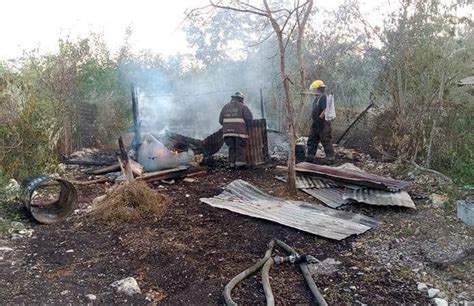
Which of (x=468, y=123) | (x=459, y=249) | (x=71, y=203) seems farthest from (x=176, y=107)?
Result: (x=459, y=249)

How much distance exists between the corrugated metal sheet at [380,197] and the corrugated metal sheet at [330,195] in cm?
8

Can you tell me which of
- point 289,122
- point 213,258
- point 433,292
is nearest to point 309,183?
point 289,122

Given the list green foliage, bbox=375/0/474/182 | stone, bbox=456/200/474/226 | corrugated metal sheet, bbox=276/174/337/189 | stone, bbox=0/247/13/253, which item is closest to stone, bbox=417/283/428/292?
stone, bbox=456/200/474/226

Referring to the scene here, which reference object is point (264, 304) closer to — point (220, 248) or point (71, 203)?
point (220, 248)

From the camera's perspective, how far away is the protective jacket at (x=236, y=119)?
28.2ft

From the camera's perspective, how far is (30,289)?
362 cm

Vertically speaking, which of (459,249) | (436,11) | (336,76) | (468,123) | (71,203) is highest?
(436,11)

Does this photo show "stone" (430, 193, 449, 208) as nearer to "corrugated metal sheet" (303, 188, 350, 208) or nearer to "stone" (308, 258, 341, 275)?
"corrugated metal sheet" (303, 188, 350, 208)

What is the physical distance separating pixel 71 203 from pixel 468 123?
674cm

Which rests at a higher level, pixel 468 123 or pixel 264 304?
pixel 468 123

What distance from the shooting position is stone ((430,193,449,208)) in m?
5.63

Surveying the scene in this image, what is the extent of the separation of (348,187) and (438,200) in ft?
4.23

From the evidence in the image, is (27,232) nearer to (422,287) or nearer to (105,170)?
(105,170)

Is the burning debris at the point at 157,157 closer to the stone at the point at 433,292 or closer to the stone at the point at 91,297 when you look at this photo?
the stone at the point at 91,297
